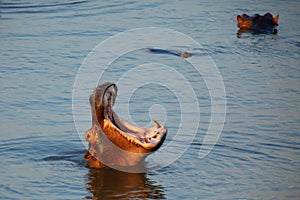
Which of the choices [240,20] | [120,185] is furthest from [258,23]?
[120,185]

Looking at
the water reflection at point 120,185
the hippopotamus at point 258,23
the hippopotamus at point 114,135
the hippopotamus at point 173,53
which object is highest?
the hippopotamus at point 258,23

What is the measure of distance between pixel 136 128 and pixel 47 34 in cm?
574

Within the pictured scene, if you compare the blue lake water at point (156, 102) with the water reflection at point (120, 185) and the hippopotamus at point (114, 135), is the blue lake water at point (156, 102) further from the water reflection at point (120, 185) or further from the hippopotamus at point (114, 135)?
the hippopotamus at point (114, 135)

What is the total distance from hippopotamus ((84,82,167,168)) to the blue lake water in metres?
0.21

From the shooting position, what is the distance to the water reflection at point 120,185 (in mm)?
6340

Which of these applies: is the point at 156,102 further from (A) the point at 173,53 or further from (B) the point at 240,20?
(B) the point at 240,20

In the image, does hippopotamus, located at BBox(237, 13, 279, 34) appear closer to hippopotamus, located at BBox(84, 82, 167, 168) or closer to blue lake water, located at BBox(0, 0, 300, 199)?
blue lake water, located at BBox(0, 0, 300, 199)

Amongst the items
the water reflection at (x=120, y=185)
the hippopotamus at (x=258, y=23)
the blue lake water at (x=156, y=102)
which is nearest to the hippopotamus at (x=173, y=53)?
the blue lake water at (x=156, y=102)

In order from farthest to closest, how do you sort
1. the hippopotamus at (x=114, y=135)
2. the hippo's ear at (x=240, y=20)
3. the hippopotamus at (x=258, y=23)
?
the hippo's ear at (x=240, y=20), the hippopotamus at (x=258, y=23), the hippopotamus at (x=114, y=135)

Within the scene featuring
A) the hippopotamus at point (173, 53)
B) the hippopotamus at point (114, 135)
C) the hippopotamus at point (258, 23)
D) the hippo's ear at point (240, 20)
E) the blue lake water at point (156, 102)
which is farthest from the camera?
the hippo's ear at point (240, 20)

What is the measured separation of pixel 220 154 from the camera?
726 cm

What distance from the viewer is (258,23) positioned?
1235 centimetres

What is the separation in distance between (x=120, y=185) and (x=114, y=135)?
0.46 metres

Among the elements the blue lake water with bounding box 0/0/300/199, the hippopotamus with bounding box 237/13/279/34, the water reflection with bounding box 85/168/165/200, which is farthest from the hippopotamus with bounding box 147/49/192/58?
the water reflection with bounding box 85/168/165/200
